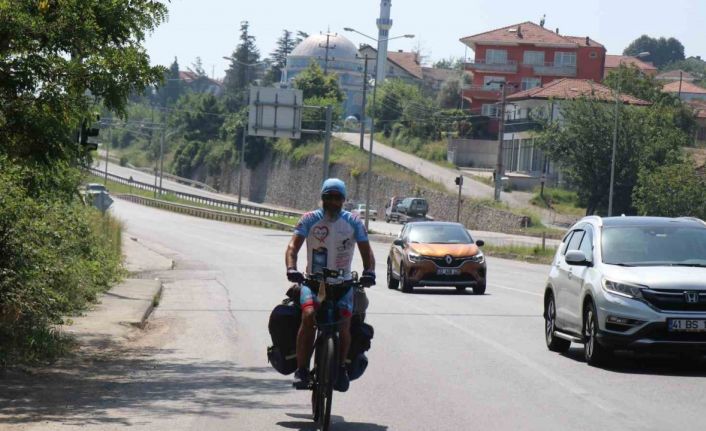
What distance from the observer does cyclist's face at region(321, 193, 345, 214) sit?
10.4 metres

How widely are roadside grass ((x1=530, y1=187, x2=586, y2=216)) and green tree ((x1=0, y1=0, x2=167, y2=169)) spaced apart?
69522 mm

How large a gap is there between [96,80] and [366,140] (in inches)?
4051

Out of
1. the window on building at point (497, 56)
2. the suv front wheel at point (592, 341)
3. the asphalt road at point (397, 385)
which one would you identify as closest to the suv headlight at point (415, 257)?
the asphalt road at point (397, 385)

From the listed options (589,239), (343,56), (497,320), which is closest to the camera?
(589,239)

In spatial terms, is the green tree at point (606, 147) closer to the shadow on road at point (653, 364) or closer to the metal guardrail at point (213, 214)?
the metal guardrail at point (213, 214)

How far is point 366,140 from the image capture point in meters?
117

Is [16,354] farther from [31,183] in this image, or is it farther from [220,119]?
[220,119]

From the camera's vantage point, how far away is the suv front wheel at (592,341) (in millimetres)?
13953

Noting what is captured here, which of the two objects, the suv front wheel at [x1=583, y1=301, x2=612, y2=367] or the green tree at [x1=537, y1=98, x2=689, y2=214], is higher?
the green tree at [x1=537, y1=98, x2=689, y2=214]

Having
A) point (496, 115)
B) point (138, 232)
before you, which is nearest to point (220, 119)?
point (496, 115)

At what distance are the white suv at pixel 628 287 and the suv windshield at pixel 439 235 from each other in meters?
11.9

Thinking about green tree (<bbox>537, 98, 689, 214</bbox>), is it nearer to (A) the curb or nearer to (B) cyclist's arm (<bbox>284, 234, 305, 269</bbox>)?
(A) the curb

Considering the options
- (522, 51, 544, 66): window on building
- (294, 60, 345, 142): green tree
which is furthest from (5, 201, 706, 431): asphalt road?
(294, 60, 345, 142): green tree

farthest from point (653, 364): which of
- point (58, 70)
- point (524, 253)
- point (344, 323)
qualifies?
point (524, 253)
